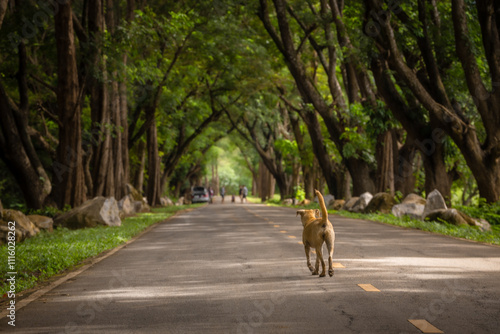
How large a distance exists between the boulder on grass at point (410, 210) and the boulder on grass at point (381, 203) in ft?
6.96

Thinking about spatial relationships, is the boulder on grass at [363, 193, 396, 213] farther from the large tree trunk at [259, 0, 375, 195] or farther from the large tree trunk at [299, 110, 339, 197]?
the large tree trunk at [299, 110, 339, 197]

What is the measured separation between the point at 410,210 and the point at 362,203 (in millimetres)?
5307

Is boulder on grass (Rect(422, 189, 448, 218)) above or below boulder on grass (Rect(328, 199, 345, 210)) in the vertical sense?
above

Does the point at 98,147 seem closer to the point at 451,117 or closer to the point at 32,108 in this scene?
the point at 32,108

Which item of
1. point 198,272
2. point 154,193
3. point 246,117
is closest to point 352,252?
point 198,272

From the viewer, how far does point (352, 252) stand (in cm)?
1139

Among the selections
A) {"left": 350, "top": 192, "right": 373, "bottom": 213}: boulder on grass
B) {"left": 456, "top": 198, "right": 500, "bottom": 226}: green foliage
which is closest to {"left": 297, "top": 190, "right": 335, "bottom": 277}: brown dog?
{"left": 456, "top": 198, "right": 500, "bottom": 226}: green foliage

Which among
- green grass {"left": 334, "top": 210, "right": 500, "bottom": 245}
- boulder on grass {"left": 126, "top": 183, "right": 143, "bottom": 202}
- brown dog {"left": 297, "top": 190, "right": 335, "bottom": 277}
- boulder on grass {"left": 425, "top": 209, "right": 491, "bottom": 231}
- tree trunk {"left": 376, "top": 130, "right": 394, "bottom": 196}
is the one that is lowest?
green grass {"left": 334, "top": 210, "right": 500, "bottom": 245}

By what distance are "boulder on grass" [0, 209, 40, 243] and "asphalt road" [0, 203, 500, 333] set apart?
3.77 m

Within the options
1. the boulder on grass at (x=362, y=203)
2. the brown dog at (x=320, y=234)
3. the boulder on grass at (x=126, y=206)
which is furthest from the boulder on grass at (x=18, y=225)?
the boulder on grass at (x=362, y=203)

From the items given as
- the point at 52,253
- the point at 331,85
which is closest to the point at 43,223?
the point at 52,253

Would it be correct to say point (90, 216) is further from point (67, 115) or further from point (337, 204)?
point (337, 204)

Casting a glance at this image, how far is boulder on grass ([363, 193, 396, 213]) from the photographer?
25062mm

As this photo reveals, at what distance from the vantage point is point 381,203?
25328mm
